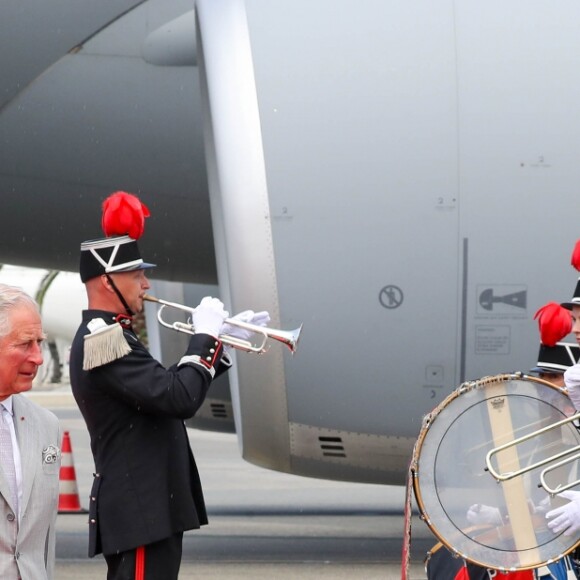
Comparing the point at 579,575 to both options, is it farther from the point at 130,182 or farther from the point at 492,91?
the point at 130,182

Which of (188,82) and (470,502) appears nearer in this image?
(470,502)

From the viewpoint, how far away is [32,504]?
2971 millimetres

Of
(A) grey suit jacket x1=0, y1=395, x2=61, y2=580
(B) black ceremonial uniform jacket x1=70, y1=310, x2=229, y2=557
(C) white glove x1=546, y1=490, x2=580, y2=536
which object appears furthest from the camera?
(B) black ceremonial uniform jacket x1=70, y1=310, x2=229, y2=557

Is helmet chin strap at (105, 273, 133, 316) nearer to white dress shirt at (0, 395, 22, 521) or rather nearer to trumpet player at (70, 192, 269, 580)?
trumpet player at (70, 192, 269, 580)

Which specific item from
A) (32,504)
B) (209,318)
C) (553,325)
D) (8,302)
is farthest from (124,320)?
(553,325)

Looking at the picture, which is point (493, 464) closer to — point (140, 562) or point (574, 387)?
point (574, 387)

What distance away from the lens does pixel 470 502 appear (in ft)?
11.7

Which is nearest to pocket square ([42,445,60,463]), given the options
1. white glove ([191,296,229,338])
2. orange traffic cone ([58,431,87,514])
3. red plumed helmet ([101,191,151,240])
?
white glove ([191,296,229,338])

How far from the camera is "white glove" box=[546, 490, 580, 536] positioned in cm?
344

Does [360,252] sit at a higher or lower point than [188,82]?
lower

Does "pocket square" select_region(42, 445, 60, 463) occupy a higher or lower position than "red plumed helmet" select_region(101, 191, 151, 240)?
lower

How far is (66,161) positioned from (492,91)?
2228 millimetres

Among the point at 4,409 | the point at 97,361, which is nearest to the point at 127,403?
the point at 97,361

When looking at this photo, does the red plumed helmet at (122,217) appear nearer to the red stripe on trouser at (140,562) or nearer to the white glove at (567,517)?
the red stripe on trouser at (140,562)
